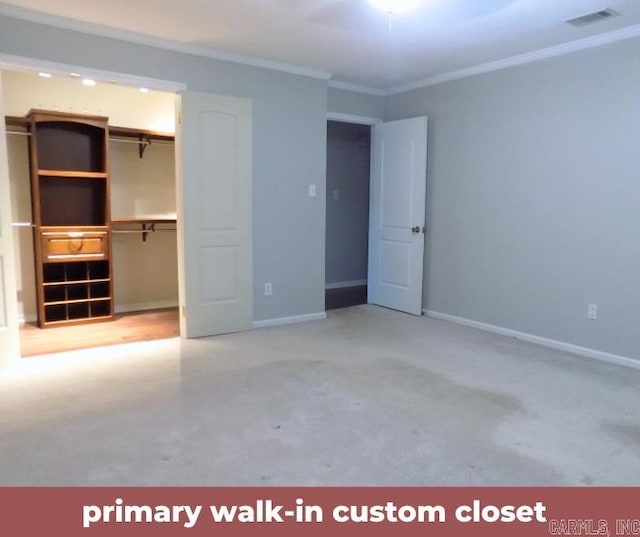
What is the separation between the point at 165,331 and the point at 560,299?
11.6 ft

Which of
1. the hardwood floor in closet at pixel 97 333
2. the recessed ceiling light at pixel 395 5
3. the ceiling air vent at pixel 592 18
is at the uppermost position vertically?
the ceiling air vent at pixel 592 18

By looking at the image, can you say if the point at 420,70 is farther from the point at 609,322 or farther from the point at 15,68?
the point at 15,68

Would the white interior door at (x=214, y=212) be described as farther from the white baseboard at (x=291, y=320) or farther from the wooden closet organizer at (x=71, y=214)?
the wooden closet organizer at (x=71, y=214)

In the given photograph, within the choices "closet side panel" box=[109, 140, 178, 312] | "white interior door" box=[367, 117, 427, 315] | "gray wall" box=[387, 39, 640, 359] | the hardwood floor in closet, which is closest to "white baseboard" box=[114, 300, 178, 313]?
"closet side panel" box=[109, 140, 178, 312]

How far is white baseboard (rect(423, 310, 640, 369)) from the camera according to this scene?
3678mm

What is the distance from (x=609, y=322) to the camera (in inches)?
147

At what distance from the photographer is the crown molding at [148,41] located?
3.34 meters

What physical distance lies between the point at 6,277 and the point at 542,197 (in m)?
4.24

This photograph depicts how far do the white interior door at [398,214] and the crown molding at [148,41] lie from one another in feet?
3.44

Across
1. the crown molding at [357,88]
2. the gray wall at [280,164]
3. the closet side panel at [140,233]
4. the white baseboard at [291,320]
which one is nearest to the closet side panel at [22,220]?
the closet side panel at [140,233]

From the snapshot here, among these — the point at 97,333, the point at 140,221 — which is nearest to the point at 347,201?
the point at 140,221

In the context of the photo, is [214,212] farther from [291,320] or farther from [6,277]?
[6,277]

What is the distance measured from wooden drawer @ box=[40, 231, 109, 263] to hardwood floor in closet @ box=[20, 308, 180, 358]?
674 millimetres

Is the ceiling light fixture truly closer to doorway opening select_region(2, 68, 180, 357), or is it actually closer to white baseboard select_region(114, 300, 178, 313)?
doorway opening select_region(2, 68, 180, 357)
